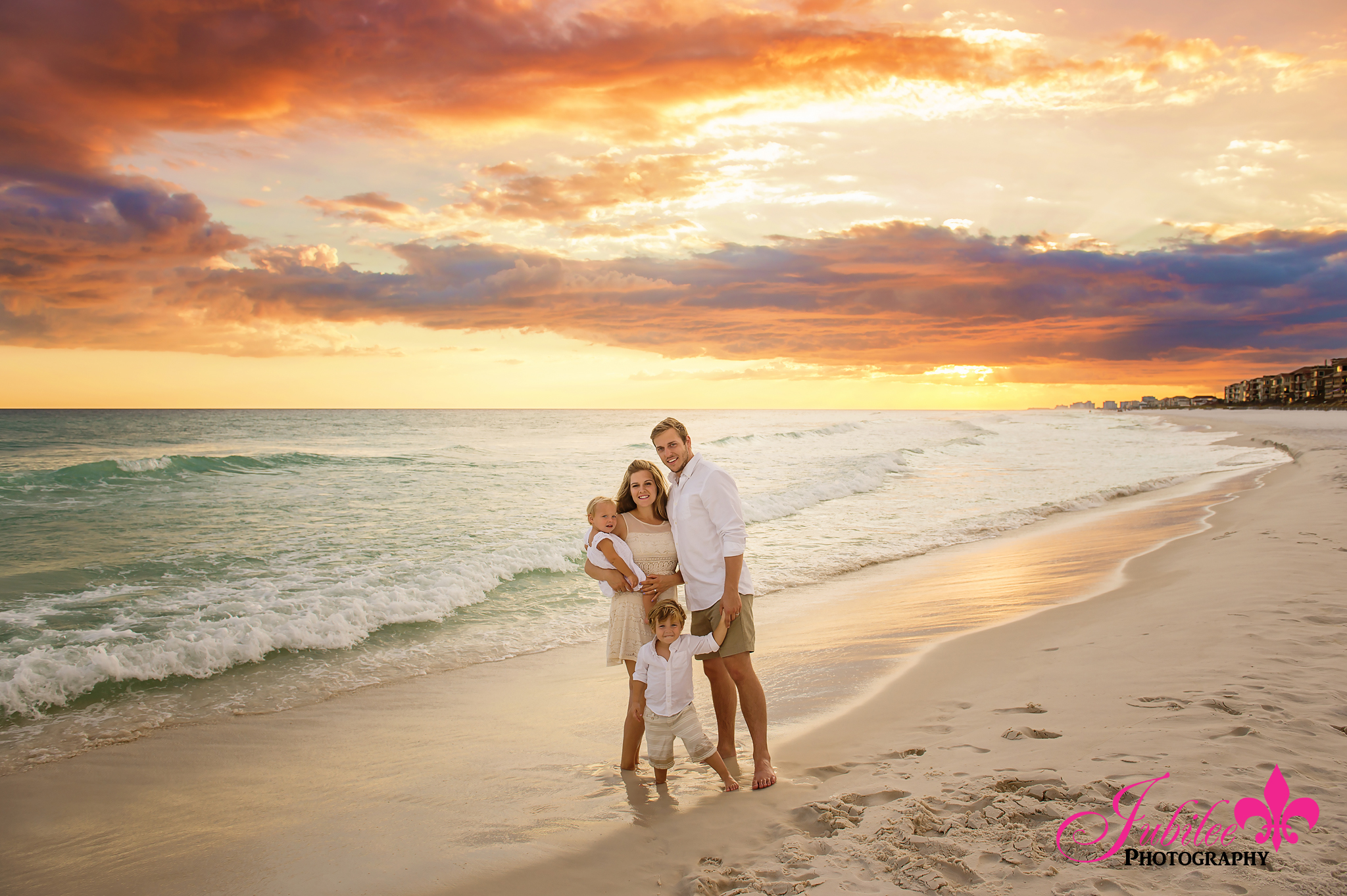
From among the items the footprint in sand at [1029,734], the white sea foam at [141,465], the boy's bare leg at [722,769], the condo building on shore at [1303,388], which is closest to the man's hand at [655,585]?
the boy's bare leg at [722,769]

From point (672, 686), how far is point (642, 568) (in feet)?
2.42

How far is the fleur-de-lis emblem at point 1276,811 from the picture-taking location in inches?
113

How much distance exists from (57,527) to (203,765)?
13010mm

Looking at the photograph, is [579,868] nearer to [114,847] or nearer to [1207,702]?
[114,847]

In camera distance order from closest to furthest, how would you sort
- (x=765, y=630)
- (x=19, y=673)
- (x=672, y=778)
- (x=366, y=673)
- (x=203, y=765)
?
1. (x=672, y=778)
2. (x=203, y=765)
3. (x=19, y=673)
4. (x=366, y=673)
5. (x=765, y=630)

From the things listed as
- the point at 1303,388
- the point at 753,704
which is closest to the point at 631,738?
the point at 753,704

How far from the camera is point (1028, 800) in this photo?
3.39 m

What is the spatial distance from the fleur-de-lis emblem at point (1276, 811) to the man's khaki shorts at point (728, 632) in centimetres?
239

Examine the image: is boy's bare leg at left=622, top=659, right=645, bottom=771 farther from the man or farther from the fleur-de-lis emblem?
the fleur-de-lis emblem

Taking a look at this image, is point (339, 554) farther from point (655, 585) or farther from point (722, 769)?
point (722, 769)

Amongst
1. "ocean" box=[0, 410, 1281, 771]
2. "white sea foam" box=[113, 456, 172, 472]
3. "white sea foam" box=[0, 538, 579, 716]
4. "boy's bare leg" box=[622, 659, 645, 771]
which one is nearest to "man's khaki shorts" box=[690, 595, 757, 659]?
"boy's bare leg" box=[622, 659, 645, 771]

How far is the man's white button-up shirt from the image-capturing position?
13.3 feet

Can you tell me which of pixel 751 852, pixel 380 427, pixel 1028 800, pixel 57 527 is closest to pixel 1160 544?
pixel 1028 800

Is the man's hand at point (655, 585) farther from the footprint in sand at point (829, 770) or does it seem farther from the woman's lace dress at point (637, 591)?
the footprint in sand at point (829, 770)
